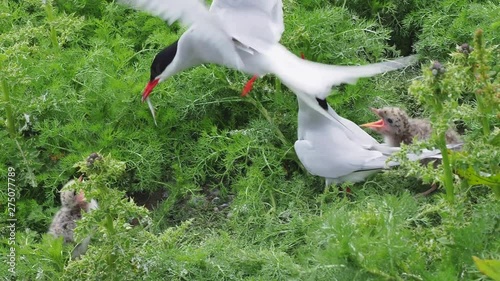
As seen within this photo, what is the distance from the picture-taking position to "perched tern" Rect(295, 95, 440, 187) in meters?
3.85

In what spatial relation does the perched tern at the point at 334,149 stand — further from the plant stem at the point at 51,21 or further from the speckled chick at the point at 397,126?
the plant stem at the point at 51,21

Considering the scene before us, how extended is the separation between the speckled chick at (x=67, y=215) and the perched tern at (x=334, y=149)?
96 centimetres

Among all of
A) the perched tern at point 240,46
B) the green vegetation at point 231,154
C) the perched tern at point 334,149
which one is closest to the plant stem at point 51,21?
the green vegetation at point 231,154

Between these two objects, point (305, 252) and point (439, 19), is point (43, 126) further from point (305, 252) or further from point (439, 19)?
point (439, 19)

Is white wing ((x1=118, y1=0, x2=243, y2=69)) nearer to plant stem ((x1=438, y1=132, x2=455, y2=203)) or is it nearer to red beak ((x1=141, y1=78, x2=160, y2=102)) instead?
red beak ((x1=141, y1=78, x2=160, y2=102))

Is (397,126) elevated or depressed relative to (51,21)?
depressed

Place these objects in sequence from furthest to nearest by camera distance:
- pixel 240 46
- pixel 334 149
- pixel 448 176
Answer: pixel 240 46 → pixel 334 149 → pixel 448 176

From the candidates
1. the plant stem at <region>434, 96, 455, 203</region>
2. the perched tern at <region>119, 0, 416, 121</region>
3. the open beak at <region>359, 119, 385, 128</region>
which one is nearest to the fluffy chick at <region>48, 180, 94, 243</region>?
the perched tern at <region>119, 0, 416, 121</region>

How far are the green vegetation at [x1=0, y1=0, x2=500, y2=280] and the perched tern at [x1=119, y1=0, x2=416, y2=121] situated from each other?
27cm

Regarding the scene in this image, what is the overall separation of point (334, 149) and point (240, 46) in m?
0.61

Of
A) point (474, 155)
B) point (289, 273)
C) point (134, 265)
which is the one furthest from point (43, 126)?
point (474, 155)

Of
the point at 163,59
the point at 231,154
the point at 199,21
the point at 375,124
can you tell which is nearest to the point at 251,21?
the point at 199,21

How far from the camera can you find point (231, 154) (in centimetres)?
415

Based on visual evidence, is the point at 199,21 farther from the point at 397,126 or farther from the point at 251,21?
the point at 397,126
